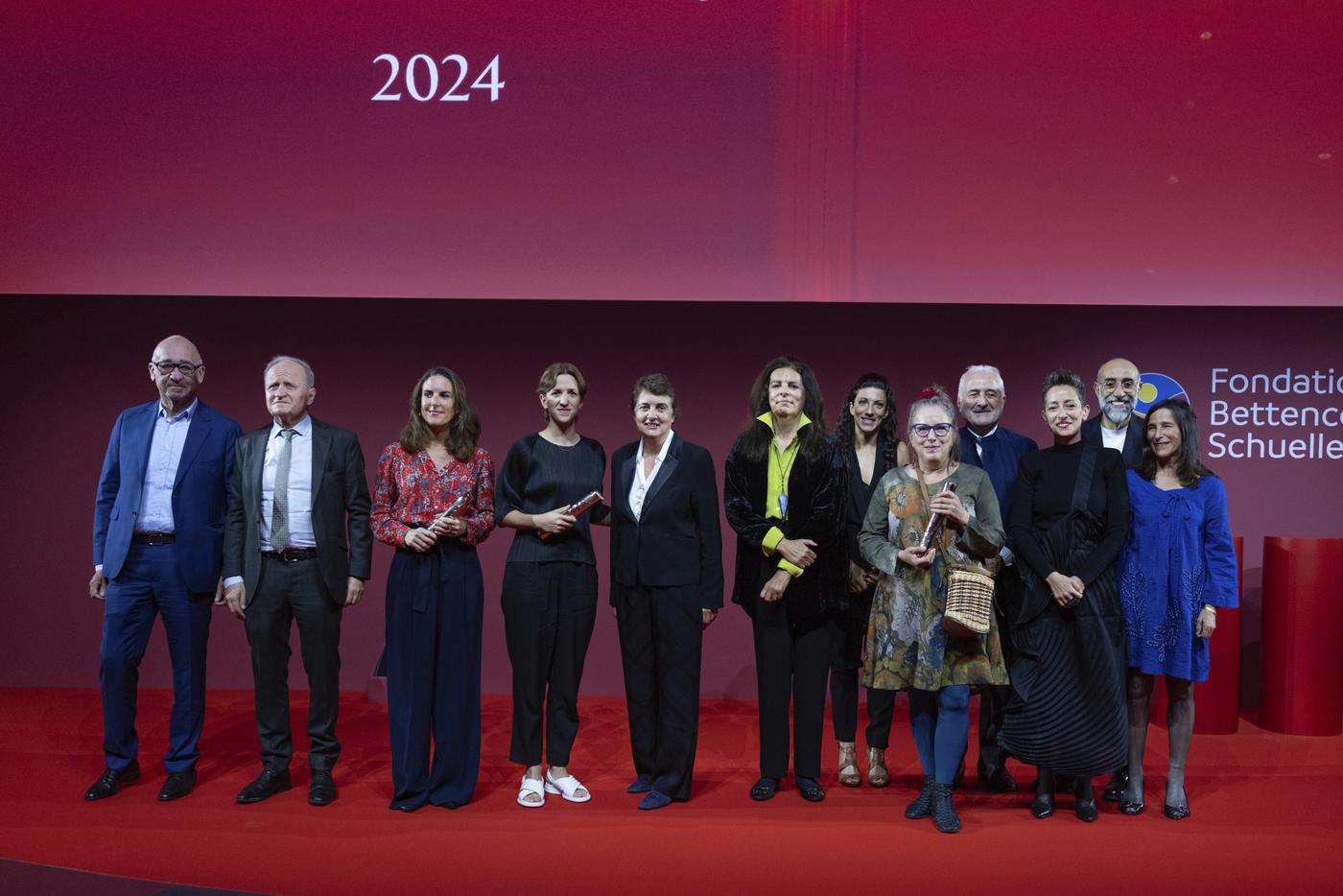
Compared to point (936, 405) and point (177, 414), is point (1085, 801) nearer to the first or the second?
point (936, 405)

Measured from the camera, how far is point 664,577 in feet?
11.7

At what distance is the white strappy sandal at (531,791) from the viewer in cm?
356

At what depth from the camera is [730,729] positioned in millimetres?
4812

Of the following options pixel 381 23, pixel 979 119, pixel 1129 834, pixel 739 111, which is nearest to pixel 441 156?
pixel 381 23

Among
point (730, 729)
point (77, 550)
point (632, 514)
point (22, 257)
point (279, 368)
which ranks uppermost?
point (22, 257)

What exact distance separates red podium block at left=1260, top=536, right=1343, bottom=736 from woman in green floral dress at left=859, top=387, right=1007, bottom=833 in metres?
2.31

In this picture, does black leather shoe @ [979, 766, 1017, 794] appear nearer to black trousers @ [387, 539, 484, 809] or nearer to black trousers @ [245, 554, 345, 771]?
black trousers @ [387, 539, 484, 809]

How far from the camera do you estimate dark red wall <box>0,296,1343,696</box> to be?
5.46 metres

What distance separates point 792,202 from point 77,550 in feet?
14.7

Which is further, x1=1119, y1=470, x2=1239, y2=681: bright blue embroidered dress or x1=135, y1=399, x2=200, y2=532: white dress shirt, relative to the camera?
x1=135, y1=399, x2=200, y2=532: white dress shirt

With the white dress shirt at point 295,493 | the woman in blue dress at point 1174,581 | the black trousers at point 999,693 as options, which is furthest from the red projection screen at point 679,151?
the black trousers at point 999,693

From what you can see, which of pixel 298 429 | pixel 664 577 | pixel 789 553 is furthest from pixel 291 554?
pixel 789 553

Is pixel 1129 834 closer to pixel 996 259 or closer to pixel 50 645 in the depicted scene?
pixel 996 259

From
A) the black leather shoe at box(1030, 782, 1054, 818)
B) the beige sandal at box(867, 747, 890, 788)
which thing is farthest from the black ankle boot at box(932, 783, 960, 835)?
the beige sandal at box(867, 747, 890, 788)
